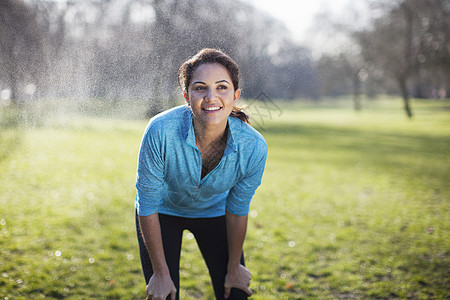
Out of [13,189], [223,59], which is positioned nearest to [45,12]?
[223,59]

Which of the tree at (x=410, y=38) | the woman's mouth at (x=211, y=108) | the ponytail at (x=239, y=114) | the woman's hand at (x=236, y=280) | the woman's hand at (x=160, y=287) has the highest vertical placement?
the tree at (x=410, y=38)

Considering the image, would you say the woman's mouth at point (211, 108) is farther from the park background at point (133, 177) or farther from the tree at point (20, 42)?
the tree at point (20, 42)

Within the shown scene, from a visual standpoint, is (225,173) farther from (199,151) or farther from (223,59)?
(223,59)

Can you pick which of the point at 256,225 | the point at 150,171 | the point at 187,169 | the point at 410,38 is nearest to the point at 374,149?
the point at 410,38

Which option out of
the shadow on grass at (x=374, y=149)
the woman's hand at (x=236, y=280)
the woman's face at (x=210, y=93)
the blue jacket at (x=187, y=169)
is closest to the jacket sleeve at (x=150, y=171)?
the blue jacket at (x=187, y=169)

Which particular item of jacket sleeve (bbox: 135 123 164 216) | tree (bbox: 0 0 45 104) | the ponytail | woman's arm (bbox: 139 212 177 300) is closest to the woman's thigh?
woman's arm (bbox: 139 212 177 300)

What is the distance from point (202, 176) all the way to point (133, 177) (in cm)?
641

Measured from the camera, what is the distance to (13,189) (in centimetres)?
687

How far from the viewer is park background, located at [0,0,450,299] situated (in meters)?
2.43

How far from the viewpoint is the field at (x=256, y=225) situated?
3166 mm

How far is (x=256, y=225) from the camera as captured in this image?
5.72 m

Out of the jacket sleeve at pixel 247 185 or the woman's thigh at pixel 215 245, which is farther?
the woman's thigh at pixel 215 245

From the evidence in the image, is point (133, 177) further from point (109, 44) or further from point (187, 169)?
point (187, 169)

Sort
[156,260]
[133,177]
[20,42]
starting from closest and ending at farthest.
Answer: [156,260] < [20,42] < [133,177]
